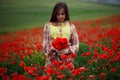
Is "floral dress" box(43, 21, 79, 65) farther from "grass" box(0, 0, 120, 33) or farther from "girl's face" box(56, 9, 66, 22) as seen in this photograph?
"grass" box(0, 0, 120, 33)

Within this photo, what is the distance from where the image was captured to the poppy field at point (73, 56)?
9.99ft

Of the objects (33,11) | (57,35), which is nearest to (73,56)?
(57,35)

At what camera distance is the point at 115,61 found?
3.63 meters

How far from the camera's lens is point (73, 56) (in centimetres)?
317

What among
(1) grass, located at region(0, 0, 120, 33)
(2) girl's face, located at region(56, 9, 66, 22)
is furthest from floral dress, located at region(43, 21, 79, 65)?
(1) grass, located at region(0, 0, 120, 33)

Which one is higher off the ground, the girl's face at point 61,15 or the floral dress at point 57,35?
the girl's face at point 61,15

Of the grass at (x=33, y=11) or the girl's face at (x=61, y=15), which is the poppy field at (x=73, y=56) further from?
the girl's face at (x=61, y=15)

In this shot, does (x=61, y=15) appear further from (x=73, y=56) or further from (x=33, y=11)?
(x=33, y=11)

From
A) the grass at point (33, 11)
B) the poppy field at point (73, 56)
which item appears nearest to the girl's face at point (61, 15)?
the poppy field at point (73, 56)

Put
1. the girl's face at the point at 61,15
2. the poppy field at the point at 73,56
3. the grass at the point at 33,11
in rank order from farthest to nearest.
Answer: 1. the grass at the point at 33,11
2. the girl's face at the point at 61,15
3. the poppy field at the point at 73,56

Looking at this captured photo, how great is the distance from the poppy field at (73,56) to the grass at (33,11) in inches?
6.0

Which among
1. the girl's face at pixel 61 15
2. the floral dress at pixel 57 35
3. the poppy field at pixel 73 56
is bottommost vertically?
the poppy field at pixel 73 56

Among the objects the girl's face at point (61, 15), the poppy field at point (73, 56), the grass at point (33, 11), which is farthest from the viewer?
the grass at point (33, 11)

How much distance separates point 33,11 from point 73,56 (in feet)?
8.54
